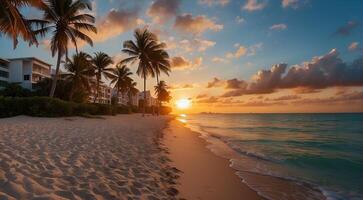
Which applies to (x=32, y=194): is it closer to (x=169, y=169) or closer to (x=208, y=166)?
(x=169, y=169)

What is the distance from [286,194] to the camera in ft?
16.8

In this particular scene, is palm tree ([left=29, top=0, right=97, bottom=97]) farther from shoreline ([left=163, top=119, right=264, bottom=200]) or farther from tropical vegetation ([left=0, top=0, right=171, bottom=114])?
shoreline ([left=163, top=119, right=264, bottom=200])

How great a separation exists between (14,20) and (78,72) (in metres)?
25.4

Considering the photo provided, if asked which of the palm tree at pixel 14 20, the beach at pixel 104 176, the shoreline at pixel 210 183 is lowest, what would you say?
the shoreline at pixel 210 183

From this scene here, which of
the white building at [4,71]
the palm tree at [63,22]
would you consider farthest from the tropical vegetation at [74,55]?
the white building at [4,71]

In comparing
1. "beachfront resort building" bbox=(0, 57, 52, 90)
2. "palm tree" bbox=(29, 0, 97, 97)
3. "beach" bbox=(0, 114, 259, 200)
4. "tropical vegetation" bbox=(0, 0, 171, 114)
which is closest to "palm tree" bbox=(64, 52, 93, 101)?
"tropical vegetation" bbox=(0, 0, 171, 114)

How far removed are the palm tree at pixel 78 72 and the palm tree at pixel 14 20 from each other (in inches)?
923

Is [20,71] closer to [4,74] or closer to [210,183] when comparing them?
[4,74]

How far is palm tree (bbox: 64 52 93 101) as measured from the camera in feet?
115

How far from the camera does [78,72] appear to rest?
35.3 meters

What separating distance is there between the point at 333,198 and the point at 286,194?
1.12 m

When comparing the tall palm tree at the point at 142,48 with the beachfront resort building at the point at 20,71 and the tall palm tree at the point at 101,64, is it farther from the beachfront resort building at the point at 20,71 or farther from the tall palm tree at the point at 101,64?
the beachfront resort building at the point at 20,71

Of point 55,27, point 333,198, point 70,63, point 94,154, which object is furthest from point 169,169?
point 70,63

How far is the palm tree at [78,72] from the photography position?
35.1m
